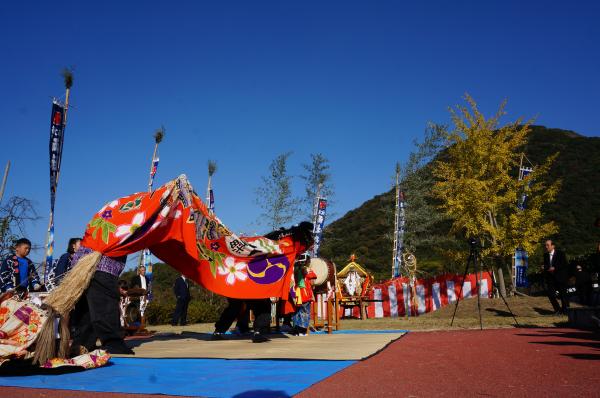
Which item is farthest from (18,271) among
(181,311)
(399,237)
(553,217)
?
(553,217)

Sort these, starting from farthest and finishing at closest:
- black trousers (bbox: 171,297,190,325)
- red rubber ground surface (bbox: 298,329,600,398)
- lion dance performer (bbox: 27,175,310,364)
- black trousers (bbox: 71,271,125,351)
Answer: black trousers (bbox: 171,297,190,325), black trousers (bbox: 71,271,125,351), lion dance performer (bbox: 27,175,310,364), red rubber ground surface (bbox: 298,329,600,398)

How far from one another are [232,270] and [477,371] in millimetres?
4871

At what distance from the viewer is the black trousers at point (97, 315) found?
6.19 metres

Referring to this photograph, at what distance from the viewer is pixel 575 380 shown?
13.2 feet

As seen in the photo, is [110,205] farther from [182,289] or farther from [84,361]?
[182,289]

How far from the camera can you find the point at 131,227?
671cm

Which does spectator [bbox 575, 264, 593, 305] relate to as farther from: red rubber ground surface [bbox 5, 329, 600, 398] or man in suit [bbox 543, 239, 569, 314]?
red rubber ground surface [bbox 5, 329, 600, 398]

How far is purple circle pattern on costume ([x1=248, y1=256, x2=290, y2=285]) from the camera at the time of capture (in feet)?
27.9

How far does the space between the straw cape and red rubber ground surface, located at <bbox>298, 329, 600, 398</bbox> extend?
2.71 metres

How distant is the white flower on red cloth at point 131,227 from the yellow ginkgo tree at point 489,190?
43.7 ft

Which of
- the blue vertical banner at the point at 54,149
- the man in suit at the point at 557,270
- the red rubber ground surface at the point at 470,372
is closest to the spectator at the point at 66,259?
the red rubber ground surface at the point at 470,372

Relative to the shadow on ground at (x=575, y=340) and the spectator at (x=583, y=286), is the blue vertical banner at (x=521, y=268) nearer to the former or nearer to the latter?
the spectator at (x=583, y=286)

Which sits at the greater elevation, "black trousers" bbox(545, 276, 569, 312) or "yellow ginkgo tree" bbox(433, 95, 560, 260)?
"yellow ginkgo tree" bbox(433, 95, 560, 260)

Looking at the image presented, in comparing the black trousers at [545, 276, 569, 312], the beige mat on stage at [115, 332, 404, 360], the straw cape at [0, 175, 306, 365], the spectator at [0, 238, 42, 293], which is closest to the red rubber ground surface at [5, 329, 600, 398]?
the beige mat on stage at [115, 332, 404, 360]
